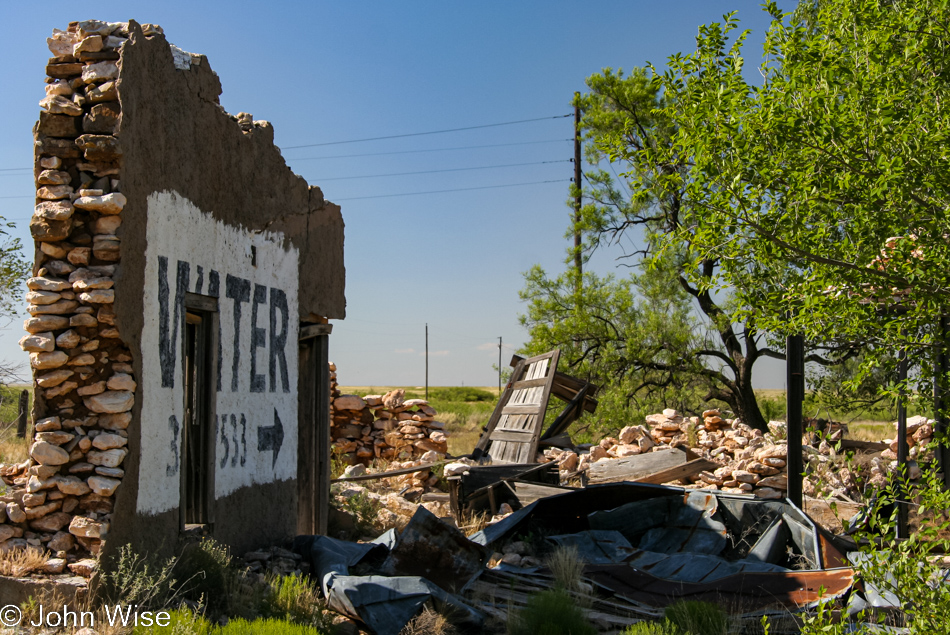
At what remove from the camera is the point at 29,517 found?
18.4 ft

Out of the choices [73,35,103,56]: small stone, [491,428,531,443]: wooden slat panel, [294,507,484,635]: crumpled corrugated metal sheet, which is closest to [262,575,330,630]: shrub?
[294,507,484,635]: crumpled corrugated metal sheet

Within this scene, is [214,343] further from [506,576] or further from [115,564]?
[506,576]

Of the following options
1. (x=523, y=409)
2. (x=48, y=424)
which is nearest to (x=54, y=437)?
(x=48, y=424)

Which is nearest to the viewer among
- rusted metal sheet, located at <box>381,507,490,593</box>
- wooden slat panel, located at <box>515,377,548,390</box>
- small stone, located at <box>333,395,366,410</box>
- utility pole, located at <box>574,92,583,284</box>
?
rusted metal sheet, located at <box>381,507,490,593</box>

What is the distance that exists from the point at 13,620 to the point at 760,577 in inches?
227

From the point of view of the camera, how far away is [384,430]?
1731cm

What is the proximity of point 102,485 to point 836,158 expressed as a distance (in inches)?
210

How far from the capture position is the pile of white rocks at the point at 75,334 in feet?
18.4

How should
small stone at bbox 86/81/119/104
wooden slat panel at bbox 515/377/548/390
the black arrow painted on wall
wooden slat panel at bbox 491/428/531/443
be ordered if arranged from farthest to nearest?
wooden slat panel at bbox 515/377/548/390 → wooden slat panel at bbox 491/428/531/443 → the black arrow painted on wall → small stone at bbox 86/81/119/104

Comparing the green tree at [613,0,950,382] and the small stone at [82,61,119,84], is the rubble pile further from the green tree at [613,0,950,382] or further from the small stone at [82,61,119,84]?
the green tree at [613,0,950,382]

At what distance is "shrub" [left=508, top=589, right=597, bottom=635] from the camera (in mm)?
5989

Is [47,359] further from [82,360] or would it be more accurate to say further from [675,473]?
[675,473]

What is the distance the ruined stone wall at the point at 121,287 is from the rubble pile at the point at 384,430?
9309 mm

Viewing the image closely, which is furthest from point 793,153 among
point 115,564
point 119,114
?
point 115,564
